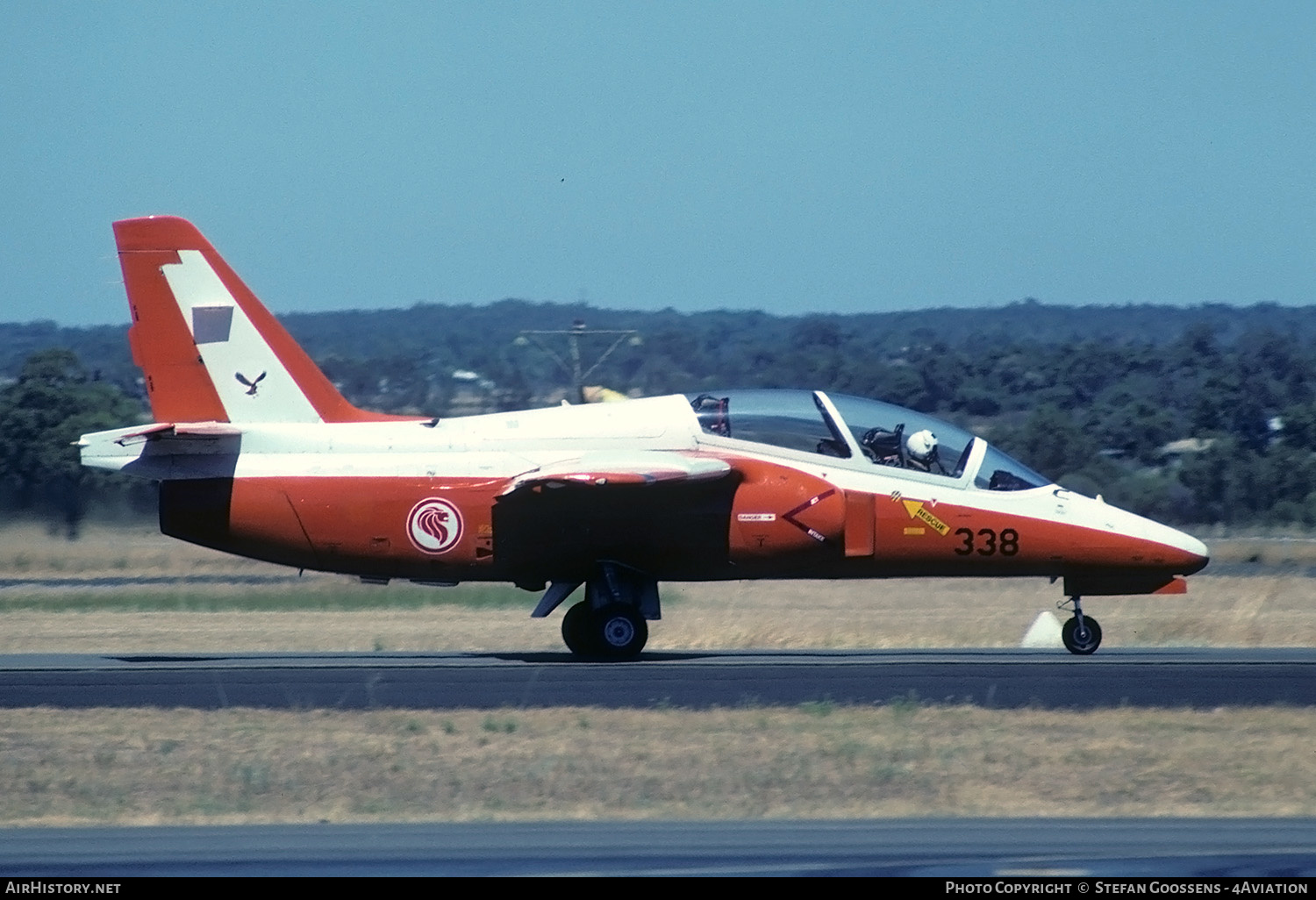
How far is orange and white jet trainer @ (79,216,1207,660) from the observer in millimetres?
17328

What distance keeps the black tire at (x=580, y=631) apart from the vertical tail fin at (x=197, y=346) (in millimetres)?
2698

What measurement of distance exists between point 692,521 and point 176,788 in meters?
7.47

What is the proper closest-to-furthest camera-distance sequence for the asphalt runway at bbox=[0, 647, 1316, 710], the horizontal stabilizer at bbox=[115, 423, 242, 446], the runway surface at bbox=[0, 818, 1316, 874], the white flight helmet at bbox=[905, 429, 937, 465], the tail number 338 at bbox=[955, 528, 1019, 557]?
the runway surface at bbox=[0, 818, 1316, 874]
the asphalt runway at bbox=[0, 647, 1316, 710]
the horizontal stabilizer at bbox=[115, 423, 242, 446]
the tail number 338 at bbox=[955, 528, 1019, 557]
the white flight helmet at bbox=[905, 429, 937, 465]

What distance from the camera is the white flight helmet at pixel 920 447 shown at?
691 inches

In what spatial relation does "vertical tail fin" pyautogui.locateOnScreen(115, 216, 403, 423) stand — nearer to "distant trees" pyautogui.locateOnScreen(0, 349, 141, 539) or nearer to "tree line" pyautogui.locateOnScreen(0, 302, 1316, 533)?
"tree line" pyautogui.locateOnScreen(0, 302, 1316, 533)

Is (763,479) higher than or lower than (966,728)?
higher

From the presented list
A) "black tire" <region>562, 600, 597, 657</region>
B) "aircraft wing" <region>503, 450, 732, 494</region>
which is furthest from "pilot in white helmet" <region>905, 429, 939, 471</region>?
"black tire" <region>562, 600, 597, 657</region>

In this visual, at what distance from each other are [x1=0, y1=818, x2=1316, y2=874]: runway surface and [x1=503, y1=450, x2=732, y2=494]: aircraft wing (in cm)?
740

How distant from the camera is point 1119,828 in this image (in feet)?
29.7

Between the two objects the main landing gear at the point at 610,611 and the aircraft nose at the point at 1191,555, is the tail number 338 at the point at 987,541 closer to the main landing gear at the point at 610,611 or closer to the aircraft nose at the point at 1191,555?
the aircraft nose at the point at 1191,555

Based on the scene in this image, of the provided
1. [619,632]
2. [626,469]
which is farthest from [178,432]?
[619,632]

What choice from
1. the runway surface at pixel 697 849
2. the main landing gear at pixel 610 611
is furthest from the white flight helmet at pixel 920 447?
the runway surface at pixel 697 849

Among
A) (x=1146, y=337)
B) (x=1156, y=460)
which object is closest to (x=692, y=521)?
(x=1156, y=460)
